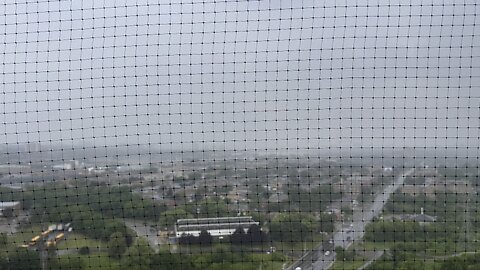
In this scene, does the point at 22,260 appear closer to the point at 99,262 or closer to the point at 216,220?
the point at 99,262

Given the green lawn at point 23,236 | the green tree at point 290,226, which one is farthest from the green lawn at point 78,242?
the green tree at point 290,226

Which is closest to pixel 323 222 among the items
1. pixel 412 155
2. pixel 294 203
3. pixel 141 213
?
pixel 294 203

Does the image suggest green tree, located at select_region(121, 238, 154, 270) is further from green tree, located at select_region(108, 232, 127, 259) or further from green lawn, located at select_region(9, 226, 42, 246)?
green lawn, located at select_region(9, 226, 42, 246)

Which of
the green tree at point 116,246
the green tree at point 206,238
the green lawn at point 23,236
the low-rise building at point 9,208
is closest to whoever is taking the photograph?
the green lawn at point 23,236

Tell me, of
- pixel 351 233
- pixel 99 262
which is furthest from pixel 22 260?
pixel 351 233

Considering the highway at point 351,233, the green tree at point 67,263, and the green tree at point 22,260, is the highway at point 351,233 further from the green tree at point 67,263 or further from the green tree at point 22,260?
the green tree at point 22,260
